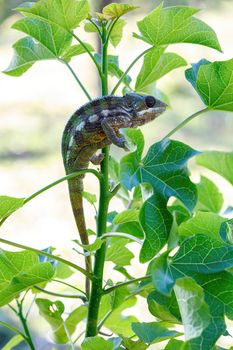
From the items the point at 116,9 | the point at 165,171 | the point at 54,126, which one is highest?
the point at 116,9

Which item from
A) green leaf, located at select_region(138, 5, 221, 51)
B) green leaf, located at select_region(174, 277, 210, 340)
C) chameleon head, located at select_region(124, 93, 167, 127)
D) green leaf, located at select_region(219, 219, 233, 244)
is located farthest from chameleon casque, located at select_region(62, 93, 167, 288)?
green leaf, located at select_region(174, 277, 210, 340)

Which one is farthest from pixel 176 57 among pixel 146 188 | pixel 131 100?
pixel 146 188

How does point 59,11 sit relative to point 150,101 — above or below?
above

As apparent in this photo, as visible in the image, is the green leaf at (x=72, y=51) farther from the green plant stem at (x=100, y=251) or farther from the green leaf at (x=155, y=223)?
the green leaf at (x=155, y=223)

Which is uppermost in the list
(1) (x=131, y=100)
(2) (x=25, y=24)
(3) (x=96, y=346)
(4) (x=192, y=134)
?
(2) (x=25, y=24)

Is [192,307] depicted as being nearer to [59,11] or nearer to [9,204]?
[9,204]

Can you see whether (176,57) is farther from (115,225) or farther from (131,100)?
(115,225)

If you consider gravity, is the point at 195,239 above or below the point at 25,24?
below

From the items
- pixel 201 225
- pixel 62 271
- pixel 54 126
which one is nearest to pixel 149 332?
pixel 201 225

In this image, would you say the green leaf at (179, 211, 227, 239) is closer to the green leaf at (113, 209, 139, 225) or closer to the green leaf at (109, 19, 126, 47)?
the green leaf at (113, 209, 139, 225)
